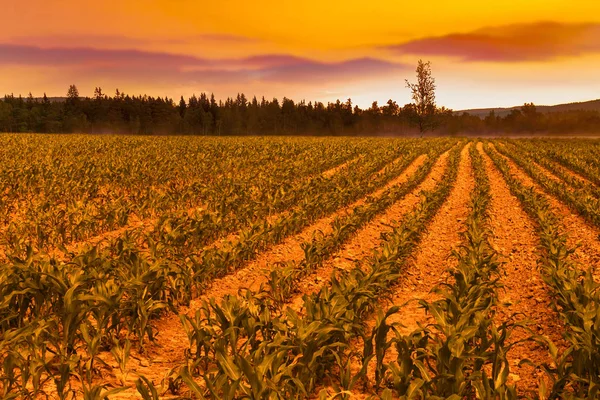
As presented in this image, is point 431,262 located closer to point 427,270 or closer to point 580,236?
point 427,270

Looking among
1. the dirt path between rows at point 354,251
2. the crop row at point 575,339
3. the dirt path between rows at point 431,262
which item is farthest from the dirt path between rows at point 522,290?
the dirt path between rows at point 354,251

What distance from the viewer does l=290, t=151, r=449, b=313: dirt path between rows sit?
7.00 metres

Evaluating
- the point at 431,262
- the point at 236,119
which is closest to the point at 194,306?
the point at 431,262

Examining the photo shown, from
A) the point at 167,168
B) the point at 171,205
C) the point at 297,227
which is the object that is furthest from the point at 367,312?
the point at 167,168

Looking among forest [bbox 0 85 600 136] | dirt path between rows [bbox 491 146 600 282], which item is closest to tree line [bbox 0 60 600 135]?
forest [bbox 0 85 600 136]

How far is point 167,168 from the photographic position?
20375mm

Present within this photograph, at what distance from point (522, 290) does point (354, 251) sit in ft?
11.0

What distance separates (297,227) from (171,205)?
4.23 meters

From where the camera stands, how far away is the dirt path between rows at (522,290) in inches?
185

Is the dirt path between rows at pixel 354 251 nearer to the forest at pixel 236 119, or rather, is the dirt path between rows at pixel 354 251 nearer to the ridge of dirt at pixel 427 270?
the ridge of dirt at pixel 427 270

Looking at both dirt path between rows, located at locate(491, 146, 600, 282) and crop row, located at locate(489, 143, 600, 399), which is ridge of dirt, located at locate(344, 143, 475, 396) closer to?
crop row, located at locate(489, 143, 600, 399)

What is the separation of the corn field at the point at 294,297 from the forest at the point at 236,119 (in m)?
92.0

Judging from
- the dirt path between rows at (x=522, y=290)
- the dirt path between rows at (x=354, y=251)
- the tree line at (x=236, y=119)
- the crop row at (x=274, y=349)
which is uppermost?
the tree line at (x=236, y=119)

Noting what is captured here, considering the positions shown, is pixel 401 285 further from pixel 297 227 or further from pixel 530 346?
pixel 297 227
